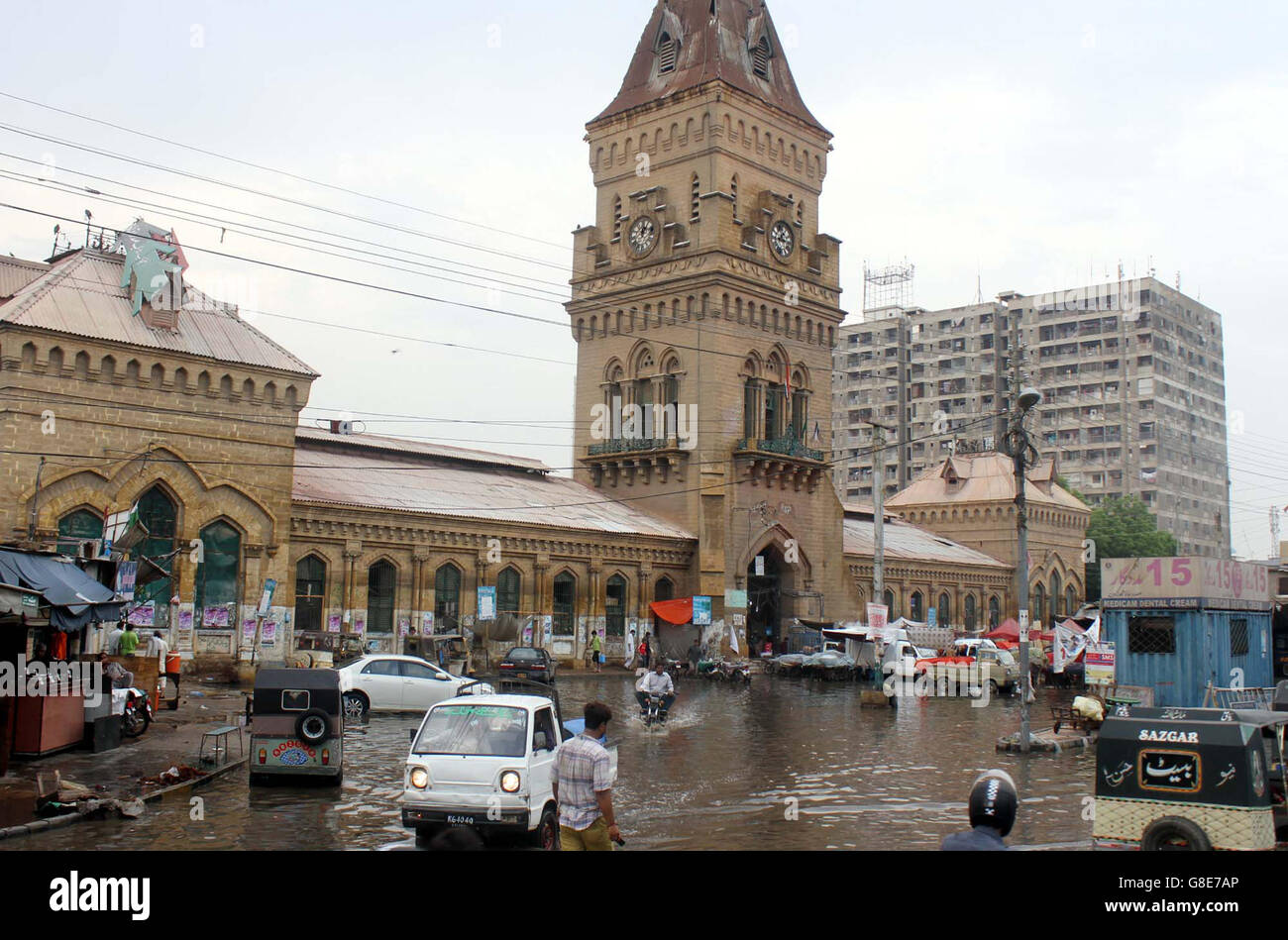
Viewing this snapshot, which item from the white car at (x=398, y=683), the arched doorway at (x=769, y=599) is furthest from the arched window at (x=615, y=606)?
the white car at (x=398, y=683)

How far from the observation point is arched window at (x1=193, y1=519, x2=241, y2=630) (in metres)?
32.4

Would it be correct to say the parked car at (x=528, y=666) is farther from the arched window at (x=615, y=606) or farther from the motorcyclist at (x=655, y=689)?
the arched window at (x=615, y=606)

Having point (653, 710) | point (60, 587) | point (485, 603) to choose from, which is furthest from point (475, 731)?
point (485, 603)

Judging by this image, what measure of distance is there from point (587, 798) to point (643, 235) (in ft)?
147

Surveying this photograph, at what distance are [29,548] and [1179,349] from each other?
108928mm

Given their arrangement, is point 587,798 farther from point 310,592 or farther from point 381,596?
point 381,596

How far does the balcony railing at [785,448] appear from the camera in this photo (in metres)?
49.5

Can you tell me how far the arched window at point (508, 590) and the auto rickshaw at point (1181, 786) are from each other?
33048 mm

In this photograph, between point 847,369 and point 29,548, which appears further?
point 847,369

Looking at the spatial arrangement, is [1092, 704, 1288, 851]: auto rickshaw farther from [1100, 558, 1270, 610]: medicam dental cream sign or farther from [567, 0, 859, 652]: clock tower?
[567, 0, 859, 652]: clock tower

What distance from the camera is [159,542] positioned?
104 ft
